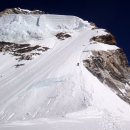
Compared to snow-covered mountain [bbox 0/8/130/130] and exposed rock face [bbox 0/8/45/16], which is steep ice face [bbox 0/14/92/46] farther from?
exposed rock face [bbox 0/8/45/16]

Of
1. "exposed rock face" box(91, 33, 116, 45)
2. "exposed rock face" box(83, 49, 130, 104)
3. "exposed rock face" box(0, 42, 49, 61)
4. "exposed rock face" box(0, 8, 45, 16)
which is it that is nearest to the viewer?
"exposed rock face" box(83, 49, 130, 104)

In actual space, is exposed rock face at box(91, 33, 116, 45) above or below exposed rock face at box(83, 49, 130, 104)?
above

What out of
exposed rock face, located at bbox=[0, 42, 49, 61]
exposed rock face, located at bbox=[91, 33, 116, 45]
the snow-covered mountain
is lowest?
exposed rock face, located at bbox=[0, 42, 49, 61]

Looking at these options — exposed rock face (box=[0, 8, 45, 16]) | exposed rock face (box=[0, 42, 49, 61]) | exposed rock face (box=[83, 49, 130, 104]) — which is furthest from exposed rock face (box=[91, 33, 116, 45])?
exposed rock face (box=[0, 8, 45, 16])

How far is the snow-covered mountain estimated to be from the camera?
2572 centimetres

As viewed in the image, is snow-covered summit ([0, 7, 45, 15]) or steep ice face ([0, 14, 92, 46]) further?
snow-covered summit ([0, 7, 45, 15])

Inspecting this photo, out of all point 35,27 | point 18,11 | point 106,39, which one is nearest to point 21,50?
point 35,27

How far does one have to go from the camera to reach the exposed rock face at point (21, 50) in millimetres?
50484

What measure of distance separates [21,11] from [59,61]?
37253mm

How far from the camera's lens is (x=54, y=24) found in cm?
6391

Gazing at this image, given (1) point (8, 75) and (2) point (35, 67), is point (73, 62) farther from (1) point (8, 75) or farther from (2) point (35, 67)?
(1) point (8, 75)

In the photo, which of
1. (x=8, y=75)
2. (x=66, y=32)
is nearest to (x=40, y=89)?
(x=8, y=75)

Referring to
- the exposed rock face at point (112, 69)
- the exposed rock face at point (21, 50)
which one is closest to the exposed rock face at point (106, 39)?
the exposed rock face at point (112, 69)

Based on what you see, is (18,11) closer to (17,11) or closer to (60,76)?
(17,11)
